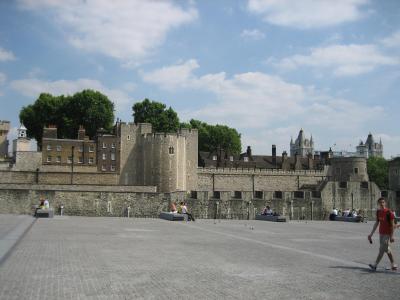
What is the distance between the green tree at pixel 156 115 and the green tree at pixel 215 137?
11.9m

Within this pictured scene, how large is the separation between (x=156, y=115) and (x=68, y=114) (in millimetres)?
12719

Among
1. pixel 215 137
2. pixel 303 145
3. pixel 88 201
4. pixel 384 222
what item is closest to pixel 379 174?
pixel 215 137

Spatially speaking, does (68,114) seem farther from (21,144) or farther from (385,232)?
(385,232)

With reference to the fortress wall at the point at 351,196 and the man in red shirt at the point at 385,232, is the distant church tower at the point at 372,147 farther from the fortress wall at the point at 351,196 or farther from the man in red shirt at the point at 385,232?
the man in red shirt at the point at 385,232

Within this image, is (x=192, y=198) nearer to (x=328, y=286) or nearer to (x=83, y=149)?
(x=83, y=149)

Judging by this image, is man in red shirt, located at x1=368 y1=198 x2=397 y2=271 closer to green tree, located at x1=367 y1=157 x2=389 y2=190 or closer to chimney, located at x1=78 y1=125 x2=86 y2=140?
chimney, located at x1=78 y1=125 x2=86 y2=140

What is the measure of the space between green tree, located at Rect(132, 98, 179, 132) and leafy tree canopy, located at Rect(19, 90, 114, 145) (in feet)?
16.8

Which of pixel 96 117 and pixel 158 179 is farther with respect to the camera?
pixel 96 117

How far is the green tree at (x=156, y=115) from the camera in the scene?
242ft

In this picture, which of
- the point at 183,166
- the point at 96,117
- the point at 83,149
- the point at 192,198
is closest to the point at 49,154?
the point at 83,149

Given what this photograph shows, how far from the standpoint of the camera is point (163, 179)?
58281 millimetres

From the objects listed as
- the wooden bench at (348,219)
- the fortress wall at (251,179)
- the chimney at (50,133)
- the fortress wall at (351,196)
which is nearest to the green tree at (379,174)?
the fortress wall at (251,179)

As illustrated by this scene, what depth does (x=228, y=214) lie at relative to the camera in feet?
136

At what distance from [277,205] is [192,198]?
7.56 m
